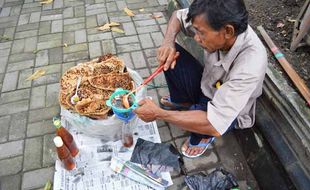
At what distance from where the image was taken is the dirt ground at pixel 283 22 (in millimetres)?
2391

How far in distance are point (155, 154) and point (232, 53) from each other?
1003 millimetres

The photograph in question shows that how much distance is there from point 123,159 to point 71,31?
1984 mm

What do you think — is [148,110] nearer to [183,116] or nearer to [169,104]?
[183,116]

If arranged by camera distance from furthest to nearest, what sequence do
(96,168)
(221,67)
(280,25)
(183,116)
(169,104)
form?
1. (280,25)
2. (169,104)
3. (96,168)
4. (221,67)
5. (183,116)

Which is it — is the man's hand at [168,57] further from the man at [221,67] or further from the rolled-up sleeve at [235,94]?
the rolled-up sleeve at [235,94]

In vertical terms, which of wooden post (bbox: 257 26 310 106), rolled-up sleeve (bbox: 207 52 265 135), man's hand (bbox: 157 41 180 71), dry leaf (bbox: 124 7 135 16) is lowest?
dry leaf (bbox: 124 7 135 16)

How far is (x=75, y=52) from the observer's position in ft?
10.6

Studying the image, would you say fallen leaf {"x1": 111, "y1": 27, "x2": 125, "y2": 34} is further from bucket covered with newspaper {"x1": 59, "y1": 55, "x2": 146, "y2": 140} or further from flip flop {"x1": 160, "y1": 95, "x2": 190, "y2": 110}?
flip flop {"x1": 160, "y1": 95, "x2": 190, "y2": 110}

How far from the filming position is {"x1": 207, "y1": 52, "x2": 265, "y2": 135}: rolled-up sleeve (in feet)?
5.30

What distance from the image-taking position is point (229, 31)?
1583mm

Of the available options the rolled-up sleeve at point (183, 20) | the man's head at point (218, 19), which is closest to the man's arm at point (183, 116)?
the man's head at point (218, 19)

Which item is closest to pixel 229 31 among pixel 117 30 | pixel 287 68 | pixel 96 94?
pixel 287 68

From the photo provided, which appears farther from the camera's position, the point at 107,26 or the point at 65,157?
the point at 107,26

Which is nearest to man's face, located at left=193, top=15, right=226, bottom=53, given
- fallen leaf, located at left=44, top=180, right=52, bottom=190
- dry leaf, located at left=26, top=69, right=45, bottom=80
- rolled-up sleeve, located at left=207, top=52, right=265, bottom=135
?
rolled-up sleeve, located at left=207, top=52, right=265, bottom=135
